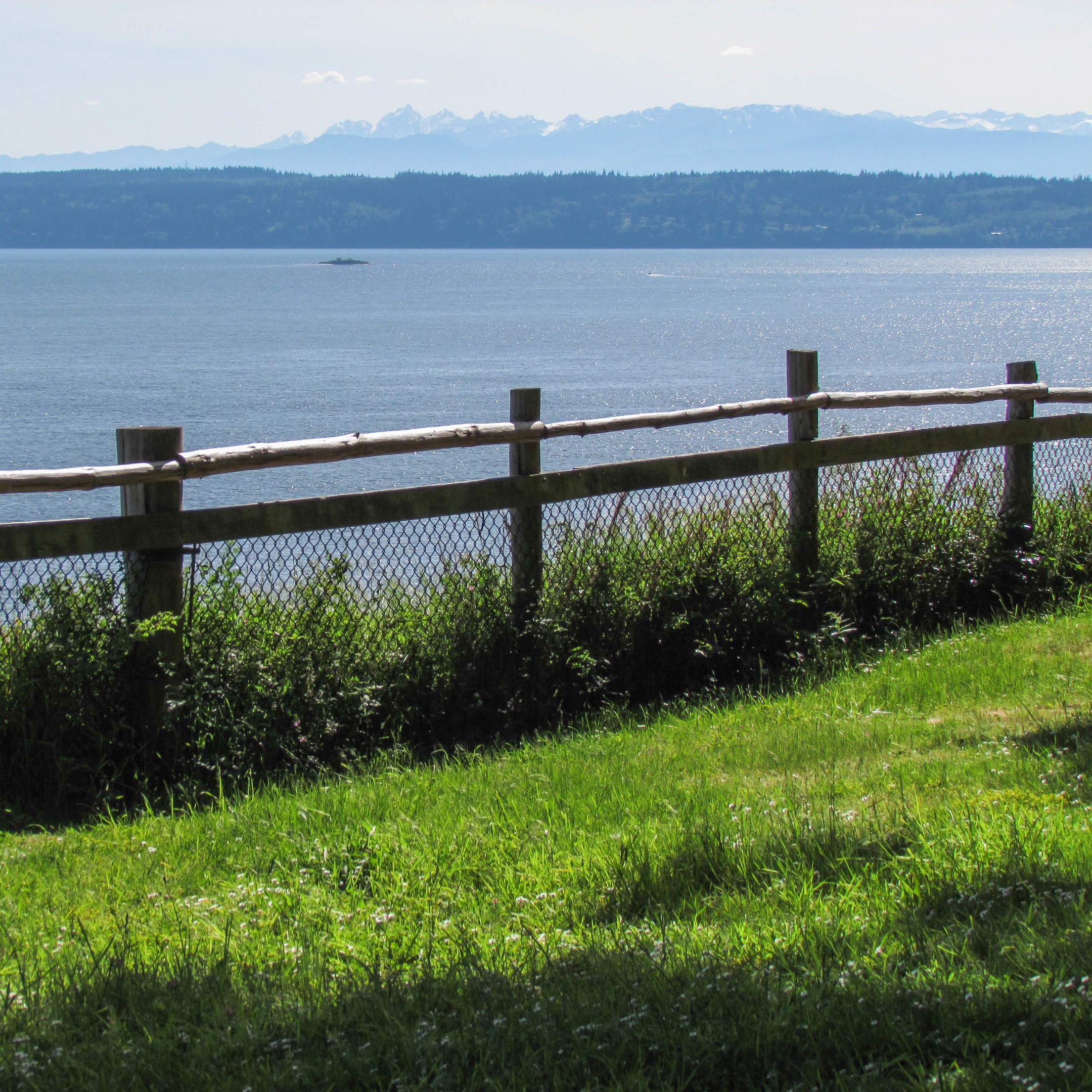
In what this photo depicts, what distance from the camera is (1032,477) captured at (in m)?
8.98

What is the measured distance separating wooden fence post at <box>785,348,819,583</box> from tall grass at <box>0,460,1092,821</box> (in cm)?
8

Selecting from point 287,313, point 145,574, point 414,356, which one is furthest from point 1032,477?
point 287,313

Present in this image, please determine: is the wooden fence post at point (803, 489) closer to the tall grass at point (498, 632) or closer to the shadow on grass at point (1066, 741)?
the tall grass at point (498, 632)

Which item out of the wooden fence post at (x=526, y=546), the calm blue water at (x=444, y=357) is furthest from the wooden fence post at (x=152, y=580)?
the calm blue water at (x=444, y=357)

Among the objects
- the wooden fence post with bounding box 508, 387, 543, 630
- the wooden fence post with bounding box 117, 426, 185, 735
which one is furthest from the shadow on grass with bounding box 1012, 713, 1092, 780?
the wooden fence post with bounding box 117, 426, 185, 735

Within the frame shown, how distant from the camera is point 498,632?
6641 millimetres

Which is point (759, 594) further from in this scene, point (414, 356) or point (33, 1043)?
point (414, 356)

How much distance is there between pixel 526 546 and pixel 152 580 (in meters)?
1.97

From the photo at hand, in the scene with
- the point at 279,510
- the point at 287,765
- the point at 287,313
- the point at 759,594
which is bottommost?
the point at 287,765

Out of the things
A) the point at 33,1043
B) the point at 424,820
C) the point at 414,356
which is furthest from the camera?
the point at 414,356

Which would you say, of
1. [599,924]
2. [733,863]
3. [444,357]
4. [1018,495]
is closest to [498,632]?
[733,863]

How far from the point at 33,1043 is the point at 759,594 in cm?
510

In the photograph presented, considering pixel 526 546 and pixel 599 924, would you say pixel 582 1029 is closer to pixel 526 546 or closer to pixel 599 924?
pixel 599 924

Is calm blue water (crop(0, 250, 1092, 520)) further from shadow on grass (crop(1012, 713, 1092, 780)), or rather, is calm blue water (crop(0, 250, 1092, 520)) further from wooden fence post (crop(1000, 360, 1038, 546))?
shadow on grass (crop(1012, 713, 1092, 780))
